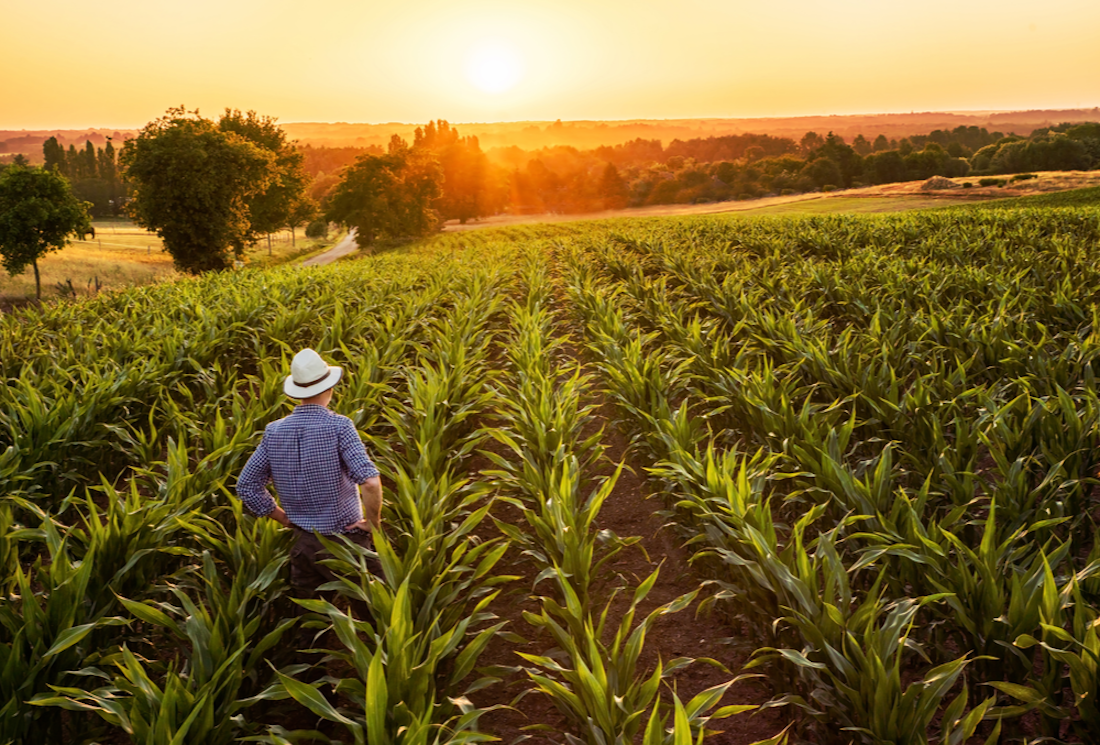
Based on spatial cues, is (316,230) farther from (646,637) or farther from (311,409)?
(646,637)

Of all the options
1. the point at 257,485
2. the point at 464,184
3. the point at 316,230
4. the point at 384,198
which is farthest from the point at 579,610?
the point at 316,230

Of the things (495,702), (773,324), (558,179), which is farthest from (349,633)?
(558,179)

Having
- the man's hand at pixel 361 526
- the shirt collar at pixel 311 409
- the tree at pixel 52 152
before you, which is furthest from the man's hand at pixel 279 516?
the tree at pixel 52 152

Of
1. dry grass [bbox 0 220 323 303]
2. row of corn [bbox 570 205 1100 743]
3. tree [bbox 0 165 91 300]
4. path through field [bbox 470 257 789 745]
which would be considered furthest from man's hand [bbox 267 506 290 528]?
tree [bbox 0 165 91 300]

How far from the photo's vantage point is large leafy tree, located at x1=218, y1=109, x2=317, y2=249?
54.7 metres

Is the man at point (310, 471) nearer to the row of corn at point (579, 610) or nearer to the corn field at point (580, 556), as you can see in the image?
the corn field at point (580, 556)

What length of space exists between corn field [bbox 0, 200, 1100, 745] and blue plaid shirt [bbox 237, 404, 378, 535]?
25 centimetres

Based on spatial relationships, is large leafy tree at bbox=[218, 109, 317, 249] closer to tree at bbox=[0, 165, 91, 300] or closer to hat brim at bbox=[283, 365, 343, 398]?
tree at bbox=[0, 165, 91, 300]

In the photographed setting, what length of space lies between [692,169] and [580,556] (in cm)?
11645

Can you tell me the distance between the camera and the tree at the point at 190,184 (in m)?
38.1

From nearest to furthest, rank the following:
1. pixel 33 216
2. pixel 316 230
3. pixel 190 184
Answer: pixel 33 216, pixel 190 184, pixel 316 230

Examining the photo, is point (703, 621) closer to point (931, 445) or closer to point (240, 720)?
point (931, 445)

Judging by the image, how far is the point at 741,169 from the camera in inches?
4309

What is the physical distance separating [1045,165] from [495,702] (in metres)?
99.6
